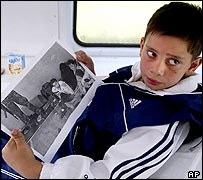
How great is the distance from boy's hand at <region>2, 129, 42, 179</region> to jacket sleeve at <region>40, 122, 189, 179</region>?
1.4 inches

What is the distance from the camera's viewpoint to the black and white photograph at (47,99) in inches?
30.1

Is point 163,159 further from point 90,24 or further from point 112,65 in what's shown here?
point 90,24

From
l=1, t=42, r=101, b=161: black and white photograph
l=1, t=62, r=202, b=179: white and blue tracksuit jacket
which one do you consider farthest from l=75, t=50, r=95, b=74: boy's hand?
l=1, t=62, r=202, b=179: white and blue tracksuit jacket

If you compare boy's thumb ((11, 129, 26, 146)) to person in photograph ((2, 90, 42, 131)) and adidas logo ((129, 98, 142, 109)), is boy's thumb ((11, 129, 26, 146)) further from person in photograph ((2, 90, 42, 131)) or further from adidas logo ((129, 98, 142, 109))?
adidas logo ((129, 98, 142, 109))

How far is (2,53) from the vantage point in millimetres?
1523

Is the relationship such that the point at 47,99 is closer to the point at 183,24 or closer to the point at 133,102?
the point at 133,102

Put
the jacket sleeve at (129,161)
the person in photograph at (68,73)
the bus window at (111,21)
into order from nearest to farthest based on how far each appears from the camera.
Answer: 1. the jacket sleeve at (129,161)
2. the person in photograph at (68,73)
3. the bus window at (111,21)

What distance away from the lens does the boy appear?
0.67 metres

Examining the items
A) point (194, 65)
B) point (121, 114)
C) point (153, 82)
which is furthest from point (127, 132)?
point (194, 65)

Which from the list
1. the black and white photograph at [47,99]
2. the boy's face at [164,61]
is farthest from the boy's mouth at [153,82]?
the black and white photograph at [47,99]

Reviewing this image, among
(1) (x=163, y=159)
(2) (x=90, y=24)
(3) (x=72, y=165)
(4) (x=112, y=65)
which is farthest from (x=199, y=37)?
(2) (x=90, y=24)

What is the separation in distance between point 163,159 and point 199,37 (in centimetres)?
33

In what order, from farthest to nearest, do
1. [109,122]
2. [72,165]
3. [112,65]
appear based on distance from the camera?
[112,65], [109,122], [72,165]

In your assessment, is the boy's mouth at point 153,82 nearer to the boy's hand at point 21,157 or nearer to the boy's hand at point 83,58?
the boy's hand at point 83,58
